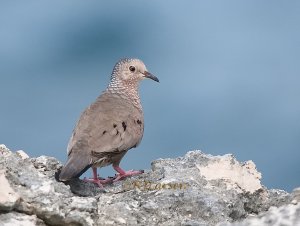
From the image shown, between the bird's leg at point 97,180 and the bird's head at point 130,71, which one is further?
the bird's head at point 130,71

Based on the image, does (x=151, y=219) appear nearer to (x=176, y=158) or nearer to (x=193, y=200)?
(x=193, y=200)

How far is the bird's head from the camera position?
528 inches

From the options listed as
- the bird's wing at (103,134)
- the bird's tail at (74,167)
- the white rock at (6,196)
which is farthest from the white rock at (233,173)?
A: the white rock at (6,196)

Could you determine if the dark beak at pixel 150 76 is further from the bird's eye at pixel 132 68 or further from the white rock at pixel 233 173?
the white rock at pixel 233 173

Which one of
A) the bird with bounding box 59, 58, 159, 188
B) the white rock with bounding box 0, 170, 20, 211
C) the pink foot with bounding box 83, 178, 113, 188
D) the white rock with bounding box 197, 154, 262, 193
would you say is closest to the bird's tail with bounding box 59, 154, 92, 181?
the bird with bounding box 59, 58, 159, 188

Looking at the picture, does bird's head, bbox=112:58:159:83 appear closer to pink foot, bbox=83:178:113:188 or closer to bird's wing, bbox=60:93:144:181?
bird's wing, bbox=60:93:144:181

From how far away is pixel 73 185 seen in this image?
920 centimetres

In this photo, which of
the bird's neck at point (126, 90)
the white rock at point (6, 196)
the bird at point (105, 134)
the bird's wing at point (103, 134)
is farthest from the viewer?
the bird's neck at point (126, 90)

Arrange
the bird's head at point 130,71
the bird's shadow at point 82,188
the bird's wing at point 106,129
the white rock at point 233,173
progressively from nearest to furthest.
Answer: the bird's shadow at point 82,188 < the white rock at point 233,173 < the bird's wing at point 106,129 < the bird's head at point 130,71

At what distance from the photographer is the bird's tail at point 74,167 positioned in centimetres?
895

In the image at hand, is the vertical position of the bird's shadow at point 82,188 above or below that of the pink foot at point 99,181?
below

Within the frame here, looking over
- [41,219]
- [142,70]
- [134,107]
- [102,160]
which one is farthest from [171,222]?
[142,70]

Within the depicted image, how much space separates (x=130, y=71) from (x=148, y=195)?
4.95m

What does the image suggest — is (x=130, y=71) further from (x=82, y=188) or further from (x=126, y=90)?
(x=82, y=188)
